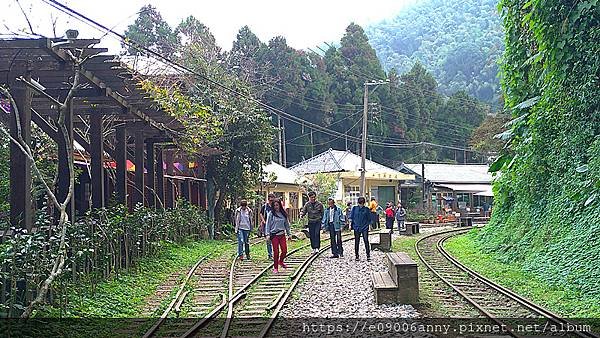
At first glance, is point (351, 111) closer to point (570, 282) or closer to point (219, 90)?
point (219, 90)

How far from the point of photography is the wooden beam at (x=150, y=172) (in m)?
21.3

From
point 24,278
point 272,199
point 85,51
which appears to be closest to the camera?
point 24,278

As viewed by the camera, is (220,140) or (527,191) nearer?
(527,191)

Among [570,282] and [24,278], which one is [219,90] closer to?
[570,282]

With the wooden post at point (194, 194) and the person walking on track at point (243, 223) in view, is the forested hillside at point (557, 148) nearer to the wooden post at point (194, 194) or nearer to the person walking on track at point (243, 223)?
the person walking on track at point (243, 223)

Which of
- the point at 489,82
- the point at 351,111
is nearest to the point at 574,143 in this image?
the point at 351,111

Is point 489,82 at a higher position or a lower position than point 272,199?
higher

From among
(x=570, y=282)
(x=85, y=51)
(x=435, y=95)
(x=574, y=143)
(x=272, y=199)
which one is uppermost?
(x=435, y=95)

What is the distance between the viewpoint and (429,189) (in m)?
53.2

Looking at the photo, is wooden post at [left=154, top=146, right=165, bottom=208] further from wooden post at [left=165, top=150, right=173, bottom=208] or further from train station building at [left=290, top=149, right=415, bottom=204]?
train station building at [left=290, top=149, right=415, bottom=204]

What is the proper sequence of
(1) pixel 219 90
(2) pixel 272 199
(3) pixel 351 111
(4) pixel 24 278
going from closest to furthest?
(4) pixel 24 278 → (2) pixel 272 199 → (1) pixel 219 90 → (3) pixel 351 111

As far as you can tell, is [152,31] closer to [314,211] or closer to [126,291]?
[314,211]

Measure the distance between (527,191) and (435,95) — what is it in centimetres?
5024

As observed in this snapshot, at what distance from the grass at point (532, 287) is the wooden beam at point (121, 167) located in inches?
337
